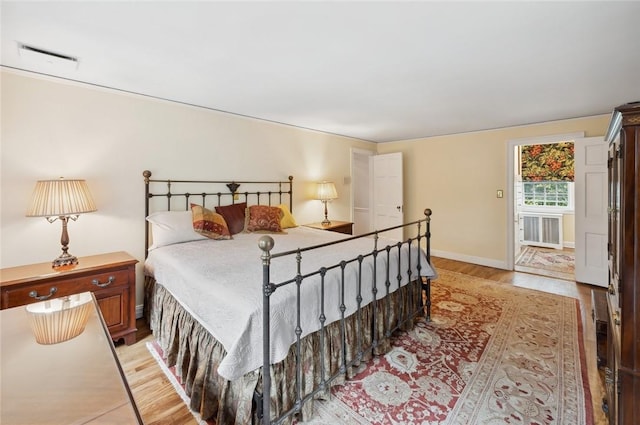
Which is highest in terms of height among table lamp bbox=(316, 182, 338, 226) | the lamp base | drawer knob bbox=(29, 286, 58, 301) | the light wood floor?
table lamp bbox=(316, 182, 338, 226)

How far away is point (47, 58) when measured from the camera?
2105mm

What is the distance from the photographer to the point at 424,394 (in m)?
1.85

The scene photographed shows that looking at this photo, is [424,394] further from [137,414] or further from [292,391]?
[137,414]

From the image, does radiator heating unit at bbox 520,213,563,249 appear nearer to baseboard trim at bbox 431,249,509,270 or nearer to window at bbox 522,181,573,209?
window at bbox 522,181,573,209

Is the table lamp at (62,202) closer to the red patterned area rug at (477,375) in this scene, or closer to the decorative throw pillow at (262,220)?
the decorative throw pillow at (262,220)


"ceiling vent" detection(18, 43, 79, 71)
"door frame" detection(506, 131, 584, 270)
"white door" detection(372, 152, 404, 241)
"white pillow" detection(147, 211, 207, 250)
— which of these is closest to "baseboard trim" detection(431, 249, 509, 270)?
"door frame" detection(506, 131, 584, 270)

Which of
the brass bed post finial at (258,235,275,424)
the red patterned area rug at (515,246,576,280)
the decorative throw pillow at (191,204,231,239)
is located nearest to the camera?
the brass bed post finial at (258,235,275,424)

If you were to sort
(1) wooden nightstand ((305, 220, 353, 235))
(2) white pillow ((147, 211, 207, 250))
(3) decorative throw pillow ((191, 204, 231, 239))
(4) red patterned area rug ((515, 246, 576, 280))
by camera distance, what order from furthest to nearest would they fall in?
(4) red patterned area rug ((515, 246, 576, 280))
(1) wooden nightstand ((305, 220, 353, 235))
(3) decorative throw pillow ((191, 204, 231, 239))
(2) white pillow ((147, 211, 207, 250))

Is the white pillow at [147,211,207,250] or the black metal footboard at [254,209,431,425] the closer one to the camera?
the black metal footboard at [254,209,431,425]

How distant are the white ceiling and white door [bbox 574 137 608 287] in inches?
30.3

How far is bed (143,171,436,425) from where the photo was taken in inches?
58.8

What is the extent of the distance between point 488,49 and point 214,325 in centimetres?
259

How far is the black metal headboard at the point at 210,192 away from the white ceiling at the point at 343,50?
94 cm

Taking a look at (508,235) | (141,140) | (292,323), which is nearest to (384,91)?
(292,323)
